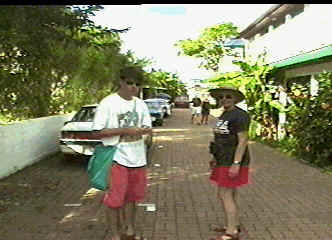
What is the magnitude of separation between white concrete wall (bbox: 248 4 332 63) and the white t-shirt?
23.8 feet

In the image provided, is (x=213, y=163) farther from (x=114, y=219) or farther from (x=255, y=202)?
(x=255, y=202)

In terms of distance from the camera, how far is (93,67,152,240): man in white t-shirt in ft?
15.4

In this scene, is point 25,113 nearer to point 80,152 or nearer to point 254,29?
point 80,152

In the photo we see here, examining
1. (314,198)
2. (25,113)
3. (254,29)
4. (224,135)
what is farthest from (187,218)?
(254,29)

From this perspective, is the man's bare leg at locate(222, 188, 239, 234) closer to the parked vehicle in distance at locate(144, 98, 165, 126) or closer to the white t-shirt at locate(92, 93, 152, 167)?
the white t-shirt at locate(92, 93, 152, 167)

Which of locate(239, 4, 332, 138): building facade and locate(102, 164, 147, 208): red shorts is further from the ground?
locate(239, 4, 332, 138): building facade

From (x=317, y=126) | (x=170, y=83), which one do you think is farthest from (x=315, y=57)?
(x=170, y=83)

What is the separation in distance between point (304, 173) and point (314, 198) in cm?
261

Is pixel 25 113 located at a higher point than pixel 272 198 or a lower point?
higher

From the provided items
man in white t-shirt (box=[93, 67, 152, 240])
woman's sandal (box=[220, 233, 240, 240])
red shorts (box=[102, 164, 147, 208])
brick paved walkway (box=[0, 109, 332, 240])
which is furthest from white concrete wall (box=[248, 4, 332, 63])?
red shorts (box=[102, 164, 147, 208])

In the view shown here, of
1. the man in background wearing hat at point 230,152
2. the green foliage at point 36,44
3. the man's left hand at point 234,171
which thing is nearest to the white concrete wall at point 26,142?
the green foliage at point 36,44

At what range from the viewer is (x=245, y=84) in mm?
17250

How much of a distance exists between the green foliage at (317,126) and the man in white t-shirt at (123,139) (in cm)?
704

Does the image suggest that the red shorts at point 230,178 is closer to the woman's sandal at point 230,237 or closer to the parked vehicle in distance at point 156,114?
the woman's sandal at point 230,237
